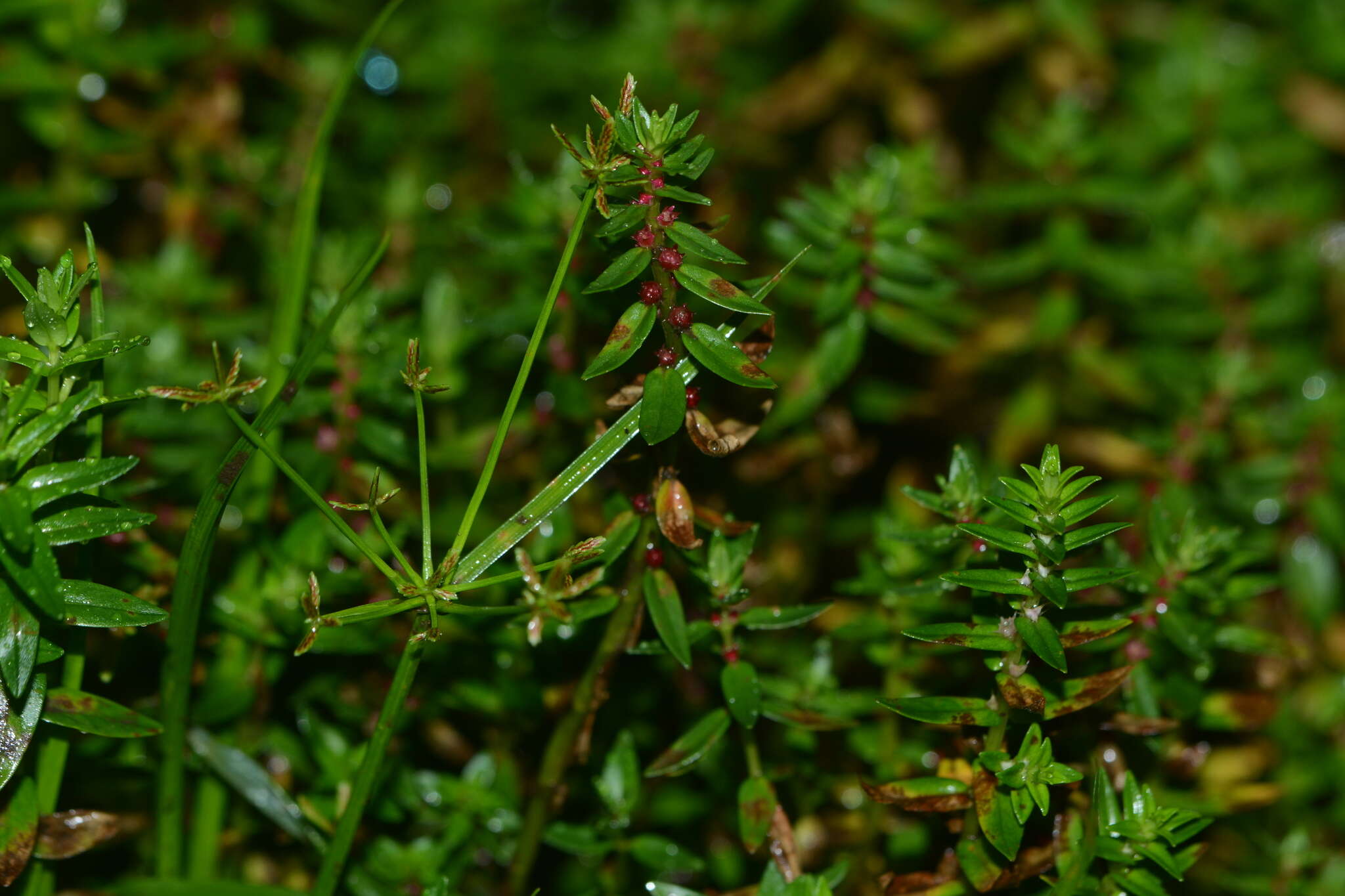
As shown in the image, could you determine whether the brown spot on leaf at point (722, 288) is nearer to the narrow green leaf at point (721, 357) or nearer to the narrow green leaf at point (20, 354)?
the narrow green leaf at point (721, 357)

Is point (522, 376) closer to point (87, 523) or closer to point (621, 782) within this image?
point (87, 523)

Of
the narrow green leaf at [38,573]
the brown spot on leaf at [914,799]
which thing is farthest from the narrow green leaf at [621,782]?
the narrow green leaf at [38,573]

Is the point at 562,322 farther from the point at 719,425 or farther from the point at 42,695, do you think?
the point at 42,695

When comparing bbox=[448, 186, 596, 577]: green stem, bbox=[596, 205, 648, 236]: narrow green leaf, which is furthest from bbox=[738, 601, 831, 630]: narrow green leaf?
bbox=[596, 205, 648, 236]: narrow green leaf

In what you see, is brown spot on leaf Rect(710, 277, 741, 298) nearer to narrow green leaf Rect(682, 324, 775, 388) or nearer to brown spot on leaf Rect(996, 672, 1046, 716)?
narrow green leaf Rect(682, 324, 775, 388)

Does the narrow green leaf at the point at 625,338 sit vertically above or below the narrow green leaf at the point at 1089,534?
above

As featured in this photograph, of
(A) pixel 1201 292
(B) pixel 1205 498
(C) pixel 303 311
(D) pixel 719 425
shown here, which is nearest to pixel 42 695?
(C) pixel 303 311
